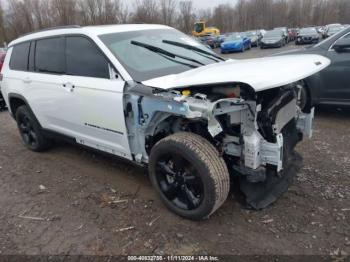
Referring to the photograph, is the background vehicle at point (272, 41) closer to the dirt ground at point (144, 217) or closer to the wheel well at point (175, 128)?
the dirt ground at point (144, 217)

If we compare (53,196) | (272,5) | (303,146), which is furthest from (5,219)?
(272,5)

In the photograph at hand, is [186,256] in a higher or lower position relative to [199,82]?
lower

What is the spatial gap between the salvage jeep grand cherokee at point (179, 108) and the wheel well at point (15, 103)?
82cm

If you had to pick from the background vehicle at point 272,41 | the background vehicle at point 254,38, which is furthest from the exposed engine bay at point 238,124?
the background vehicle at point 254,38

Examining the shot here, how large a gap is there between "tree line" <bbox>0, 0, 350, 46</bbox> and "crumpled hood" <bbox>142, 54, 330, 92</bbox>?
34254 mm

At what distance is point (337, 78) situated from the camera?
560 centimetres

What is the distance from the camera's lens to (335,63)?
5.62 m

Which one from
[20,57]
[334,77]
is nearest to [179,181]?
[20,57]

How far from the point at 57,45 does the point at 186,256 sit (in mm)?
3034

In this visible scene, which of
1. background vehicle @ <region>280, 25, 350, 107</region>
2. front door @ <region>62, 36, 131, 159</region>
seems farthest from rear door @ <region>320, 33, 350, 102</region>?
front door @ <region>62, 36, 131, 159</region>

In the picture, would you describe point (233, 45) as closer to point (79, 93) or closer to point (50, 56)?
point (50, 56)

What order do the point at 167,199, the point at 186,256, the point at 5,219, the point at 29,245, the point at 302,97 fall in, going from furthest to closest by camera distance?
the point at 302,97, the point at 5,219, the point at 167,199, the point at 29,245, the point at 186,256

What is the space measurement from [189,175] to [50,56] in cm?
259

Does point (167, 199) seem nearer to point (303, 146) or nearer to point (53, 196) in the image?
point (53, 196)
